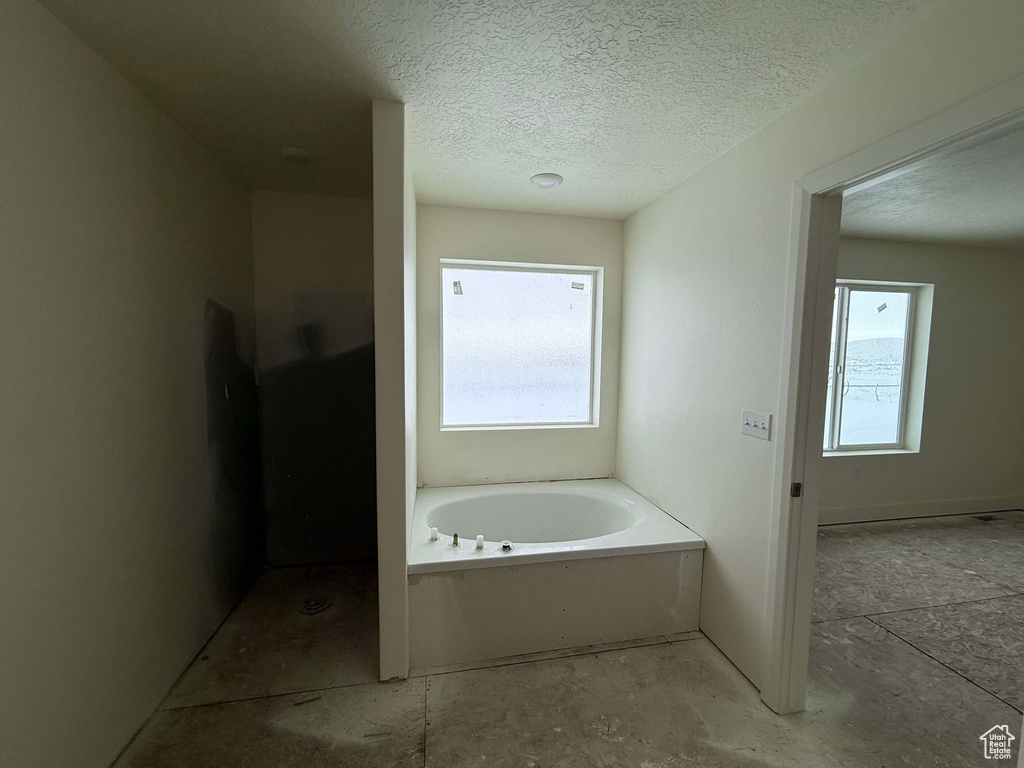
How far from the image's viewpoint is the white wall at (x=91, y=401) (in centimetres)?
108

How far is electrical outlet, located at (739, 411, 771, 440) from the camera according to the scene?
1705 mm

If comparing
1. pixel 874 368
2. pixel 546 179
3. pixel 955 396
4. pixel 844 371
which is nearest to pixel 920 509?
pixel 955 396

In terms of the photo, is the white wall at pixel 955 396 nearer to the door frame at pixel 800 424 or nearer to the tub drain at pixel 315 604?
the door frame at pixel 800 424

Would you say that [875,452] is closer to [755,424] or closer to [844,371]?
[844,371]

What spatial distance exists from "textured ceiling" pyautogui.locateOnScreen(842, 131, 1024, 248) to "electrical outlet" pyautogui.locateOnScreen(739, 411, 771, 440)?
946mm

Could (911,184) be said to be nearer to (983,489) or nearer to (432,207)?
(432,207)

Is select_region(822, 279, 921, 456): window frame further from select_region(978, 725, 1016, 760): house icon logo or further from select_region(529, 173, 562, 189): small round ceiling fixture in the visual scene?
select_region(529, 173, 562, 189): small round ceiling fixture

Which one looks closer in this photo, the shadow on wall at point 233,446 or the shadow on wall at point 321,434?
the shadow on wall at point 233,446

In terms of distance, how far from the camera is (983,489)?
12.7 feet

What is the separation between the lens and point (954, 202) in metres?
2.59

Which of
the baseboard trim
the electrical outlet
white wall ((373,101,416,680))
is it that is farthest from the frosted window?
white wall ((373,101,416,680))

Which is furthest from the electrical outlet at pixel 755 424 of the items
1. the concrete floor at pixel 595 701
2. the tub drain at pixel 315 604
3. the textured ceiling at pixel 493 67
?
the tub drain at pixel 315 604

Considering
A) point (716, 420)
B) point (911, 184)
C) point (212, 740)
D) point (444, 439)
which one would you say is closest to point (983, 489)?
point (911, 184)

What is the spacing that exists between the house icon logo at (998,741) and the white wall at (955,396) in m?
2.14
